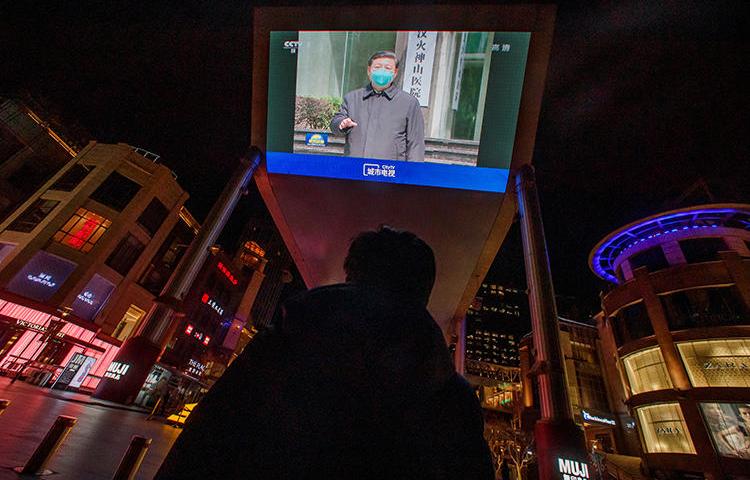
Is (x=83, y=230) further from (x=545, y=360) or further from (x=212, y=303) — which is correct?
(x=545, y=360)

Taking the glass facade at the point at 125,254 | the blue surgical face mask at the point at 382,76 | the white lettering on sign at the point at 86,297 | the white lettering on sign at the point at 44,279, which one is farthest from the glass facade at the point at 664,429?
the white lettering on sign at the point at 44,279

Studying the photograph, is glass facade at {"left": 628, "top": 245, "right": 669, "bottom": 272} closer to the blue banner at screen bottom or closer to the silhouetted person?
the blue banner at screen bottom

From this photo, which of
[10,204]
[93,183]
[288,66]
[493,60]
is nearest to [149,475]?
[288,66]

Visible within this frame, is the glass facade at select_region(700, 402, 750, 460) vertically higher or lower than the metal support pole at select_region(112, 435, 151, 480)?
higher

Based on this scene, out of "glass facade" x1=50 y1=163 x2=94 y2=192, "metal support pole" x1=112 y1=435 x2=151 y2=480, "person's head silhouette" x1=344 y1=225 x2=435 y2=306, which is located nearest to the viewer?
"person's head silhouette" x1=344 y1=225 x2=435 y2=306

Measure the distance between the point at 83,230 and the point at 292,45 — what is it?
19.6 m

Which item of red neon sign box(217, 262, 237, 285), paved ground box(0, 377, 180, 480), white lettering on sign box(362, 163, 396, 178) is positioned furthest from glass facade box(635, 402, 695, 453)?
red neon sign box(217, 262, 237, 285)

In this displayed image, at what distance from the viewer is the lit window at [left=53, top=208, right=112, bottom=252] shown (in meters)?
16.1

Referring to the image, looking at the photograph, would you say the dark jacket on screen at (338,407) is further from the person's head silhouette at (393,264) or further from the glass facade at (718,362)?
the glass facade at (718,362)

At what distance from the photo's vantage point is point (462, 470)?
84cm

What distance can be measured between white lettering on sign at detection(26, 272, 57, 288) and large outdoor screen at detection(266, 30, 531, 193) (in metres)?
18.0

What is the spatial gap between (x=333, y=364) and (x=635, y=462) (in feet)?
85.2

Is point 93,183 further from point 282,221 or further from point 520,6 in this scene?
point 520,6

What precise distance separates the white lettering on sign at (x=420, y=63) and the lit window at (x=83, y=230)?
2066cm
